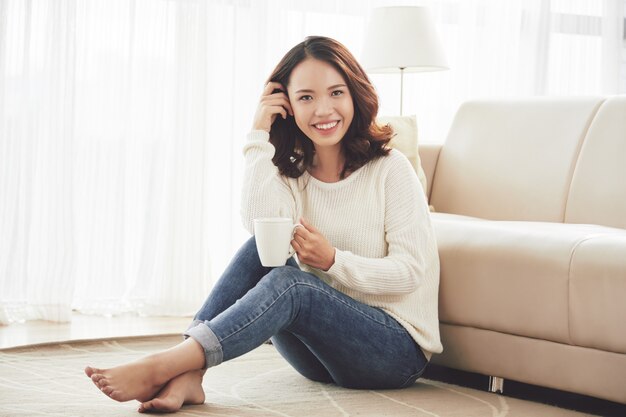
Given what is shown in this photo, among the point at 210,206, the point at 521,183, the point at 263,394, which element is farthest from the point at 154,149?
the point at 263,394

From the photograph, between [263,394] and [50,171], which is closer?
[263,394]

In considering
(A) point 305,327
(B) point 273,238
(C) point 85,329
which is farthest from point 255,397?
(C) point 85,329

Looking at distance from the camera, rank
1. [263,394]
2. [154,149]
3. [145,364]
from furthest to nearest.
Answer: [154,149] → [263,394] → [145,364]

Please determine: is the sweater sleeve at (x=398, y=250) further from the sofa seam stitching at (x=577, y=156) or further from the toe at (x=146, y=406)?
the sofa seam stitching at (x=577, y=156)

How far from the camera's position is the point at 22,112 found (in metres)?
3.38

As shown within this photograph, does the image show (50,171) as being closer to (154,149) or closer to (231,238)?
(154,149)

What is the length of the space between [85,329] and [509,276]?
1633 mm

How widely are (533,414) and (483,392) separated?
24 centimetres

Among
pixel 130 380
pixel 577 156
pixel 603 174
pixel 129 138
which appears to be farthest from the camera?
pixel 129 138

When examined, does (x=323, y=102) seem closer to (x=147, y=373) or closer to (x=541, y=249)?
(x=541, y=249)

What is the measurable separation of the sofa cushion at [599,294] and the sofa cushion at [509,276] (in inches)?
0.7

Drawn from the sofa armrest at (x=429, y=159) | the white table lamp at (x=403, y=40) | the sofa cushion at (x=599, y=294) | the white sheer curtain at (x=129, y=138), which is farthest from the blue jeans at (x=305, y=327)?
the white table lamp at (x=403, y=40)

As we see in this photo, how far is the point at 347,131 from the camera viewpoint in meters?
2.26

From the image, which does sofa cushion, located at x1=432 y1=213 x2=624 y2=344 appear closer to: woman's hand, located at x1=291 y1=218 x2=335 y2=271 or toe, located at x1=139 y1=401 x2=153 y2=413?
woman's hand, located at x1=291 y1=218 x2=335 y2=271
